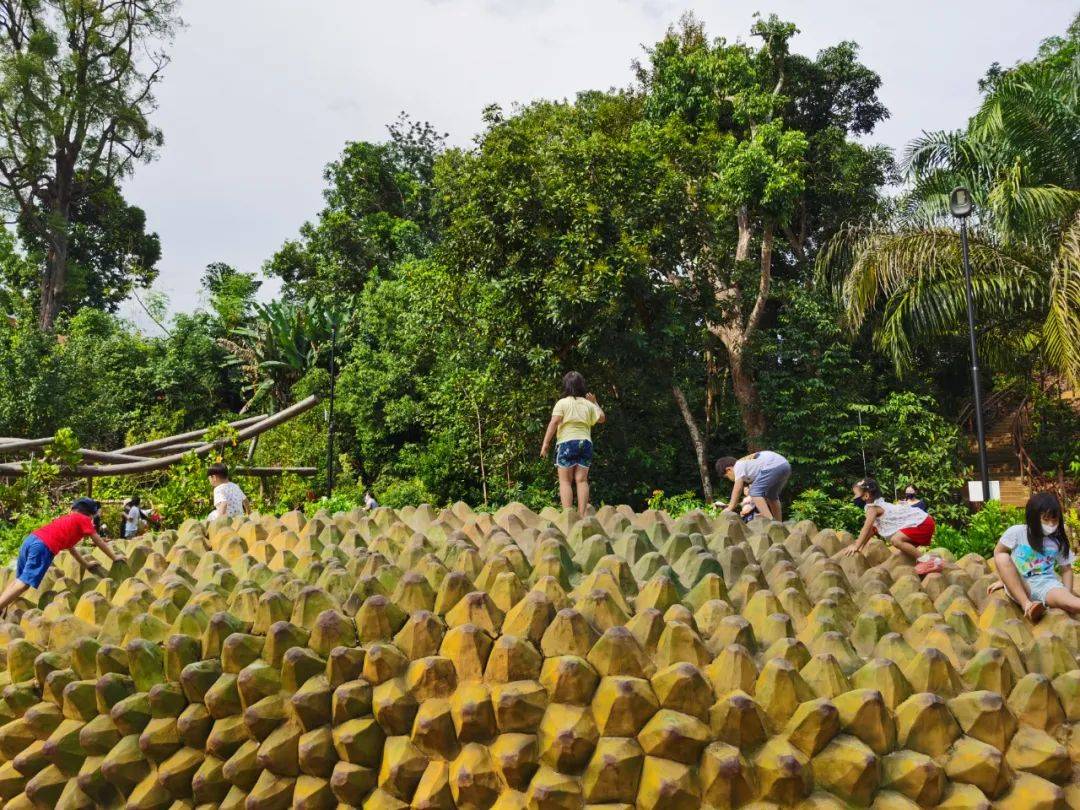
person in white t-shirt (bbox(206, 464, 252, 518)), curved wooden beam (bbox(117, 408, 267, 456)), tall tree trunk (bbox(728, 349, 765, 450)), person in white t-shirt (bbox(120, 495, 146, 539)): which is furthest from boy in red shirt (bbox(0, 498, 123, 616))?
tall tree trunk (bbox(728, 349, 765, 450))

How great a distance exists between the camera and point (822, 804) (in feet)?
7.50

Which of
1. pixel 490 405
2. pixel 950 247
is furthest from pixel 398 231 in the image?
pixel 950 247

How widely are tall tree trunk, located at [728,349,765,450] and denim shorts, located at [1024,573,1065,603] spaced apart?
1682 cm

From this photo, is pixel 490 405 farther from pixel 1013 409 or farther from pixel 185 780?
pixel 185 780

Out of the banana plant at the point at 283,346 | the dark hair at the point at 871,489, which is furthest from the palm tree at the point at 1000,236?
the banana plant at the point at 283,346

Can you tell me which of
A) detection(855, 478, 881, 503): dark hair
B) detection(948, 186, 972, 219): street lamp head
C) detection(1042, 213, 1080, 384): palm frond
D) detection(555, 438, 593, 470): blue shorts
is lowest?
detection(855, 478, 881, 503): dark hair

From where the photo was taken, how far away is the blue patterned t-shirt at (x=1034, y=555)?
3.77 m

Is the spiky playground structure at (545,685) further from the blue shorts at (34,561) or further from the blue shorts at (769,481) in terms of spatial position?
the blue shorts at (769,481)

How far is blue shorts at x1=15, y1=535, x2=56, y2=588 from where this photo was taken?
4465 mm

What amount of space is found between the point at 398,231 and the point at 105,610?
1093 inches

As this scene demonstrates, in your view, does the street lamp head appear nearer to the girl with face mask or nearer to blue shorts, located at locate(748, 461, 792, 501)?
blue shorts, located at locate(748, 461, 792, 501)

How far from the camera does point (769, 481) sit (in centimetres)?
635

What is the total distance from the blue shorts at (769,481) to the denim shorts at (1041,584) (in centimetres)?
257

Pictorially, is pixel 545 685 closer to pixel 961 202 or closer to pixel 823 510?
pixel 961 202
